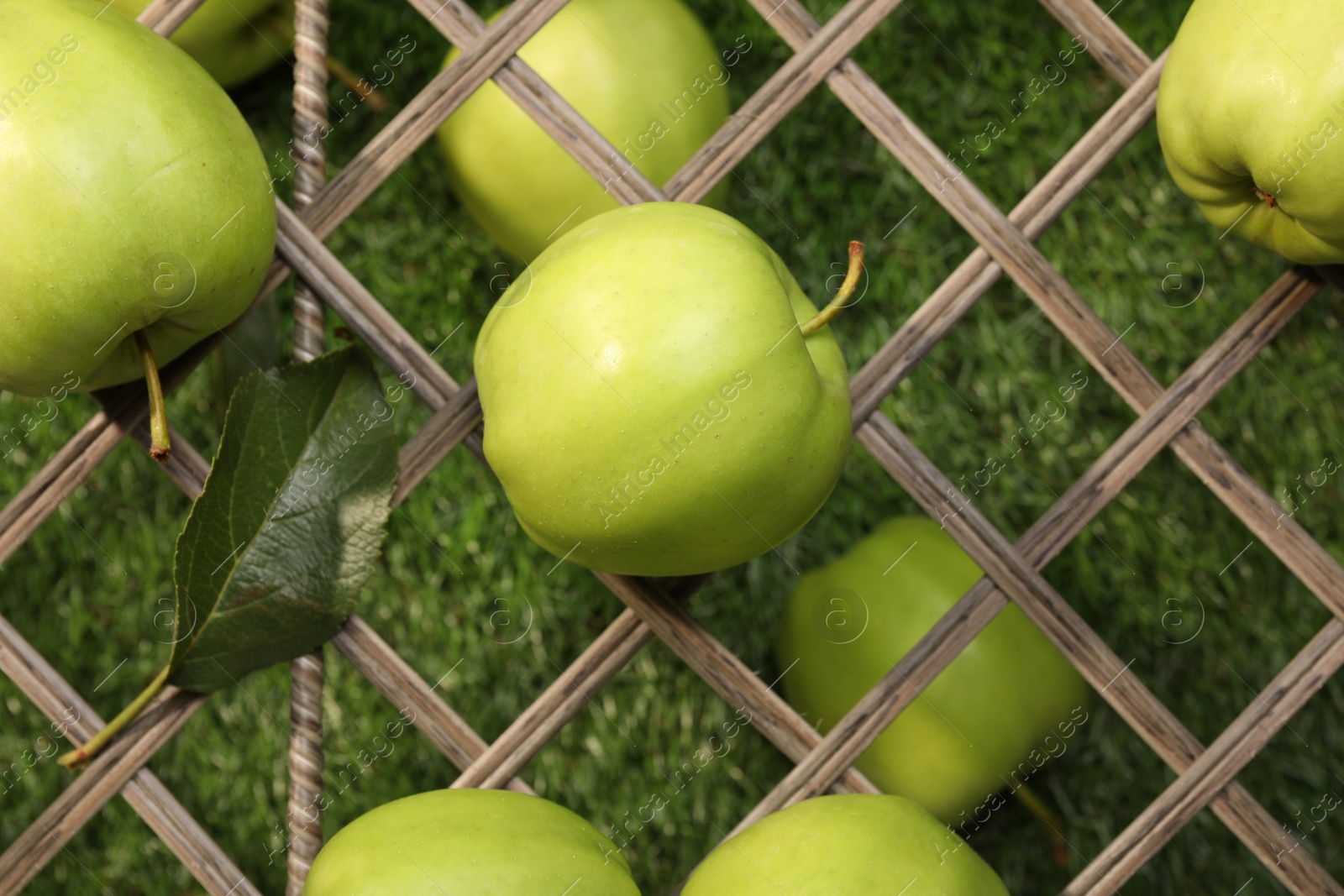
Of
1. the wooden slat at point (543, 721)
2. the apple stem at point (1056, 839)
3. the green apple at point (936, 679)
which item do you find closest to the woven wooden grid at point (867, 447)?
the wooden slat at point (543, 721)

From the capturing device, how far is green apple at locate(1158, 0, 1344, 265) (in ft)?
1.98

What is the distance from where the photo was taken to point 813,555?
0.98 metres

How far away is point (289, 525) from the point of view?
2.31 feet

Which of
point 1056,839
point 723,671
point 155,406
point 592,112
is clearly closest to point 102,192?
point 155,406

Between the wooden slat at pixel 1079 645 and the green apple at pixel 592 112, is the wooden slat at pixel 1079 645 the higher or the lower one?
the lower one

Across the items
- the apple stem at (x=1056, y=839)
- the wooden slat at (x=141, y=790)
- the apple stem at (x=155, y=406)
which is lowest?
the apple stem at (x=1056, y=839)

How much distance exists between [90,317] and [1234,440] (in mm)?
877

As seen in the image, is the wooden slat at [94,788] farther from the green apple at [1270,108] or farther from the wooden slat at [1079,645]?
the green apple at [1270,108]

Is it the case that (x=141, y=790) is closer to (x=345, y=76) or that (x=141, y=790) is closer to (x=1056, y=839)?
(x=345, y=76)

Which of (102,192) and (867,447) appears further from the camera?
(867,447)

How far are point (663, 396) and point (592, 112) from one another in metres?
0.29

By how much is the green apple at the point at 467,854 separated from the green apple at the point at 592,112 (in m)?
0.41

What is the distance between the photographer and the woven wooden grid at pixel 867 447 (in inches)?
27.5

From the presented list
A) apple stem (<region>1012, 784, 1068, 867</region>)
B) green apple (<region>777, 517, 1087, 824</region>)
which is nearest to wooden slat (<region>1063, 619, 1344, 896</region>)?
green apple (<region>777, 517, 1087, 824</region>)
